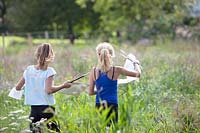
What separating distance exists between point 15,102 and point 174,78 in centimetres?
364

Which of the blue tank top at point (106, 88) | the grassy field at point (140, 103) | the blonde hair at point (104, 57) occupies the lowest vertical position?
the grassy field at point (140, 103)

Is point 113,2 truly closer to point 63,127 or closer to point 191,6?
point 191,6

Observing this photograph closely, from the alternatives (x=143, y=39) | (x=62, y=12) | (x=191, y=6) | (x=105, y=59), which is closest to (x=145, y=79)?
(x=105, y=59)

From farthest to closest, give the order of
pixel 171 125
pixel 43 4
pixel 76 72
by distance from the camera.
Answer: pixel 43 4
pixel 76 72
pixel 171 125

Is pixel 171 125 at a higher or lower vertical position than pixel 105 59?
lower

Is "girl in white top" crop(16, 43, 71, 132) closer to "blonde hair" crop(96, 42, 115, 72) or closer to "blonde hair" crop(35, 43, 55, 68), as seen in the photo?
"blonde hair" crop(35, 43, 55, 68)

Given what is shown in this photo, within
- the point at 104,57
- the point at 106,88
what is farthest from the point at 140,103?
the point at 104,57

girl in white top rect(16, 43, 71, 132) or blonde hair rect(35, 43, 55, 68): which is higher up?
blonde hair rect(35, 43, 55, 68)

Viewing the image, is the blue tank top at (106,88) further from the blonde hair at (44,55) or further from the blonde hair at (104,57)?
the blonde hair at (44,55)

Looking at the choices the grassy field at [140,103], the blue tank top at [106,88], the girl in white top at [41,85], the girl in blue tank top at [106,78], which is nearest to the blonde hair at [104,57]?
the girl in blue tank top at [106,78]

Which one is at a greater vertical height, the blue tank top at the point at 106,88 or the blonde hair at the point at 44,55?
the blonde hair at the point at 44,55

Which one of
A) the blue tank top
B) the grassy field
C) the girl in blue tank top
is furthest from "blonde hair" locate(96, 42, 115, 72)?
the grassy field

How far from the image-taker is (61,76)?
1198 cm

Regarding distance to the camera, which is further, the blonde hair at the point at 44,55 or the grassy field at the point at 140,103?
the blonde hair at the point at 44,55
